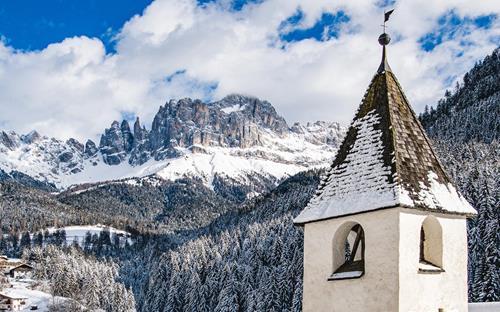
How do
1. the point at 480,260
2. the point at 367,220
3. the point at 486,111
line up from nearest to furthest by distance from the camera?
Answer: the point at 367,220
the point at 480,260
the point at 486,111

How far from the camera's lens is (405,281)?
9.62 metres

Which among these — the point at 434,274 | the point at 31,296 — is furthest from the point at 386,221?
the point at 31,296

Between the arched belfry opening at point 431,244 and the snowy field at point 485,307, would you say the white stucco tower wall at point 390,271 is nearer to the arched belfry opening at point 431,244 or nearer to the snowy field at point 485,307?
the arched belfry opening at point 431,244

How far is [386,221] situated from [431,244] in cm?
119

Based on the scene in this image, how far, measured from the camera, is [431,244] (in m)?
10.7

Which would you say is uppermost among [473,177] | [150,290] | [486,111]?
[486,111]

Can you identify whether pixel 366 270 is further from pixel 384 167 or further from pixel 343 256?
pixel 384 167

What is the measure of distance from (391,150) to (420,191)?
83 cm

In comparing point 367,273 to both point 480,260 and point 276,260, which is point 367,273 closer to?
point 480,260

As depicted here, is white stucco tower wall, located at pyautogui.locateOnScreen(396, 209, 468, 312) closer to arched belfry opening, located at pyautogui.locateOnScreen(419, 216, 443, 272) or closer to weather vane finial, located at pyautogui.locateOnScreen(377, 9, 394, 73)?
arched belfry opening, located at pyautogui.locateOnScreen(419, 216, 443, 272)

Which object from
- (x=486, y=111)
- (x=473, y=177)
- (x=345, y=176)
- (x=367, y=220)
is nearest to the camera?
(x=367, y=220)

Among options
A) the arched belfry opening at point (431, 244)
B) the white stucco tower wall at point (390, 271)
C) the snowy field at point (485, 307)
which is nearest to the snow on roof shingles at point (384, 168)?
the white stucco tower wall at point (390, 271)

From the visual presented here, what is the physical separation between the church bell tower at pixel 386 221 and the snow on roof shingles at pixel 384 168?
19 mm

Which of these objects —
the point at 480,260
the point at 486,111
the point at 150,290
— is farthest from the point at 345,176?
the point at 486,111
